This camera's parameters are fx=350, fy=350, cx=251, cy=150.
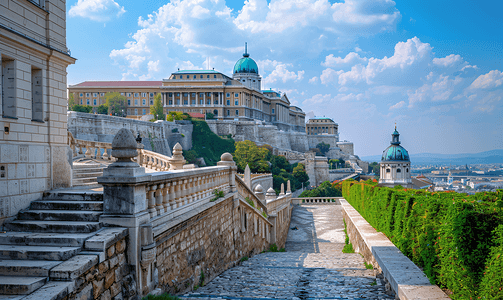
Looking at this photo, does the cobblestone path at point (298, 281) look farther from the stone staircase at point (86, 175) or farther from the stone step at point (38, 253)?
the stone staircase at point (86, 175)

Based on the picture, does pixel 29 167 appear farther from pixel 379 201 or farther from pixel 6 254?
pixel 379 201

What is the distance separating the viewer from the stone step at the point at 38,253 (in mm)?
4508

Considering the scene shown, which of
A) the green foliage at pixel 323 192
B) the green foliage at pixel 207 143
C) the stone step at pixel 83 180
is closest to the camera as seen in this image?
the stone step at pixel 83 180

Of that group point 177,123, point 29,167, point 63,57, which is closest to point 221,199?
point 29,167

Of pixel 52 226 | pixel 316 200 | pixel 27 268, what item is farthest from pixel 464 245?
pixel 316 200

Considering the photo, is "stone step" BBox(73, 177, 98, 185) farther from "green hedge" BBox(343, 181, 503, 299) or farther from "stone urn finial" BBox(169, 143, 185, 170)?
"green hedge" BBox(343, 181, 503, 299)

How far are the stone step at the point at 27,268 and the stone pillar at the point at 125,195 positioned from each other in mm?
973

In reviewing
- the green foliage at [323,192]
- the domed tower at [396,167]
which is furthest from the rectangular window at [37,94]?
the green foliage at [323,192]

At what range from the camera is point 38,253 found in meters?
4.61

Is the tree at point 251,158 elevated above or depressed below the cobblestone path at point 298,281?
above

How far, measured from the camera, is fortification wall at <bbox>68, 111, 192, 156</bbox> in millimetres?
40562

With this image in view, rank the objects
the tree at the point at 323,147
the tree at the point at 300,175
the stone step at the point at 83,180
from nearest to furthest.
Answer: the stone step at the point at 83,180 → the tree at the point at 300,175 → the tree at the point at 323,147

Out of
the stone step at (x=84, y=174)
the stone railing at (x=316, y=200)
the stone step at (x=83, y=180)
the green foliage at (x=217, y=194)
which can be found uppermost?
the stone step at (x=84, y=174)

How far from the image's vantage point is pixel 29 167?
6.57 metres
